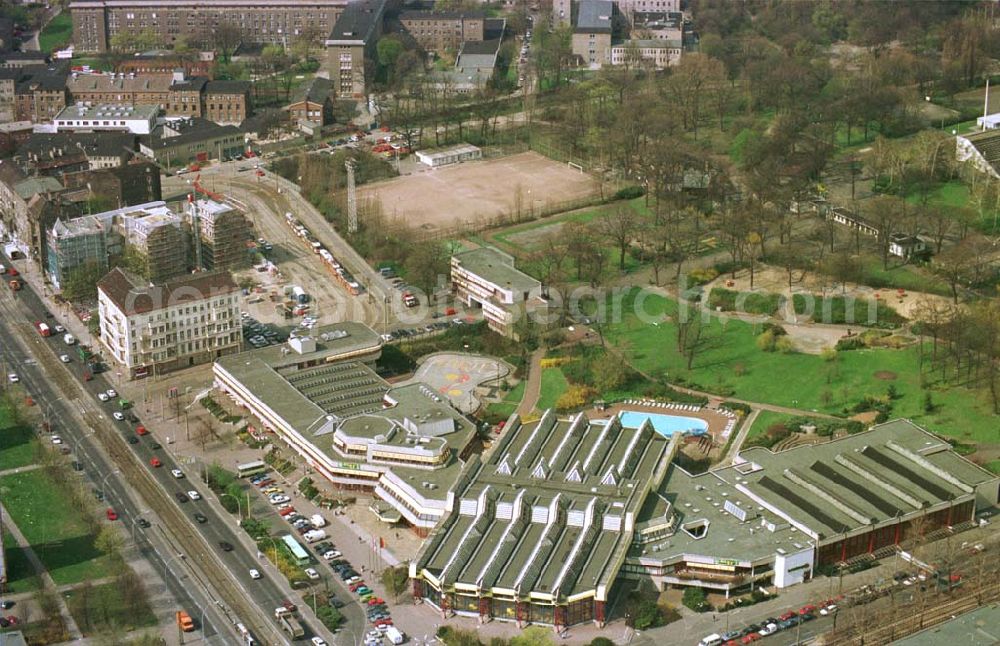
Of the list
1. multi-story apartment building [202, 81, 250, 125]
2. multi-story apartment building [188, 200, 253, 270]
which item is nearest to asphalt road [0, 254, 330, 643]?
multi-story apartment building [188, 200, 253, 270]

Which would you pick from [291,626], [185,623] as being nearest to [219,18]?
[185,623]

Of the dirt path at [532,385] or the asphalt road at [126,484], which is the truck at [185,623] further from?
the dirt path at [532,385]

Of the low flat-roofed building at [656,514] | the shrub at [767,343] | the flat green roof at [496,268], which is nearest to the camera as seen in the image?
the low flat-roofed building at [656,514]

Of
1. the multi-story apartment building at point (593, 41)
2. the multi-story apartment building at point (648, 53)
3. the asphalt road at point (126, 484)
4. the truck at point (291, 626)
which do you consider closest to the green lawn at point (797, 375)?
the asphalt road at point (126, 484)

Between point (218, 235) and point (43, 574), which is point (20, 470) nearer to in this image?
point (43, 574)

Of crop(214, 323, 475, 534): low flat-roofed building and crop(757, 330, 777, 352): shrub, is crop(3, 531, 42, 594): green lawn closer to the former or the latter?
crop(214, 323, 475, 534): low flat-roofed building

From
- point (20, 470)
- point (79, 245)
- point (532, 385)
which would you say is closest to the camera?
point (20, 470)
